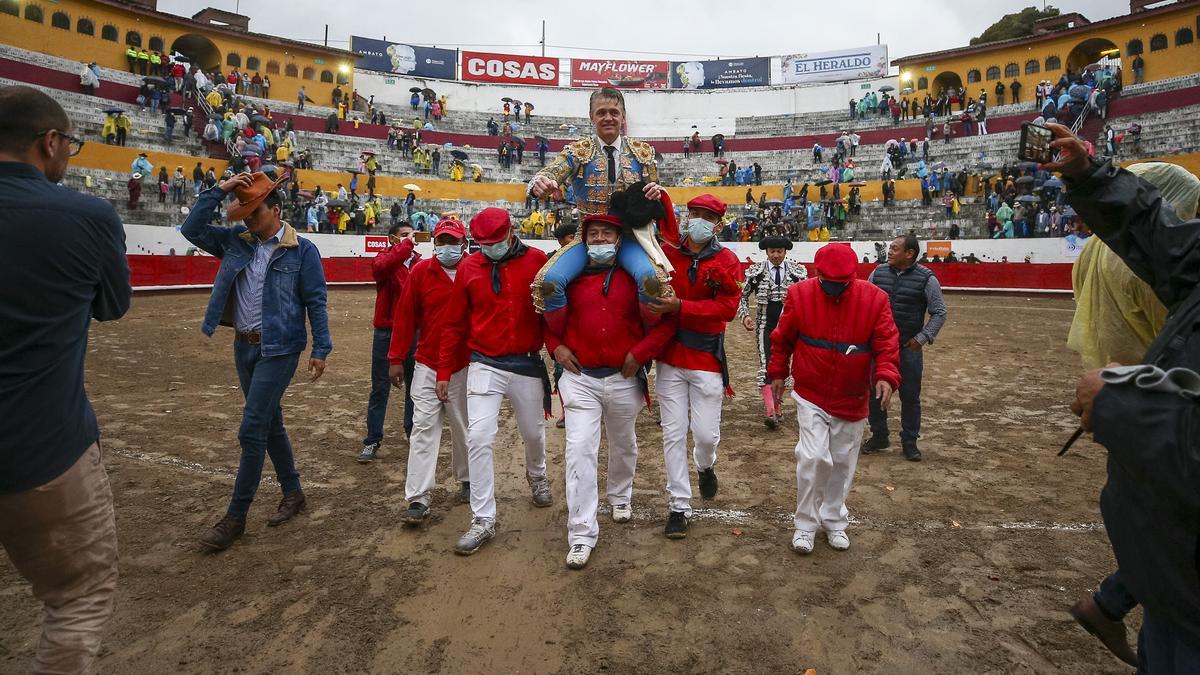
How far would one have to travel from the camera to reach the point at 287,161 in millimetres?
27859

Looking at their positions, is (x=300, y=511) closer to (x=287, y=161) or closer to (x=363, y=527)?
(x=363, y=527)

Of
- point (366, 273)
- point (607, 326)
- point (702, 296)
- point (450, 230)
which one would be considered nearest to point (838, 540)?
point (702, 296)

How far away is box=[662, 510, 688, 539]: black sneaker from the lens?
378 centimetres

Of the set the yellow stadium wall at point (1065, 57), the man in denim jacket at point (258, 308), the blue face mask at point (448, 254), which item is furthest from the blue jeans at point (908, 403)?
the yellow stadium wall at point (1065, 57)

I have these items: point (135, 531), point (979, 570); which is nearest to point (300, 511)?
point (135, 531)

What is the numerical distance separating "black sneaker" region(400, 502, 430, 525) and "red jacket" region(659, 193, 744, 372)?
1.84m

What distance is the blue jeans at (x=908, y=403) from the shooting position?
540cm

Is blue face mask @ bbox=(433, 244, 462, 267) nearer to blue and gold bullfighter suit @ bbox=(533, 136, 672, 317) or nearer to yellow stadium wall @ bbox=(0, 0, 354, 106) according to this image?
blue and gold bullfighter suit @ bbox=(533, 136, 672, 317)

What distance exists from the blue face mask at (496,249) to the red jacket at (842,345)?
5.87 feet

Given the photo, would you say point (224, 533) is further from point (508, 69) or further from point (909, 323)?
point (508, 69)

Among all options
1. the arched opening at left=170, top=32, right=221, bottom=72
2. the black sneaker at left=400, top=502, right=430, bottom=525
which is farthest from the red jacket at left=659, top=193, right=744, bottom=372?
the arched opening at left=170, top=32, right=221, bottom=72

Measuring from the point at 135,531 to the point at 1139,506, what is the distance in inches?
189

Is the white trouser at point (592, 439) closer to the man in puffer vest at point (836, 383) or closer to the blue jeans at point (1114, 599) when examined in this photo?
the man in puffer vest at point (836, 383)

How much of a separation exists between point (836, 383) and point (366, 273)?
22.8m
